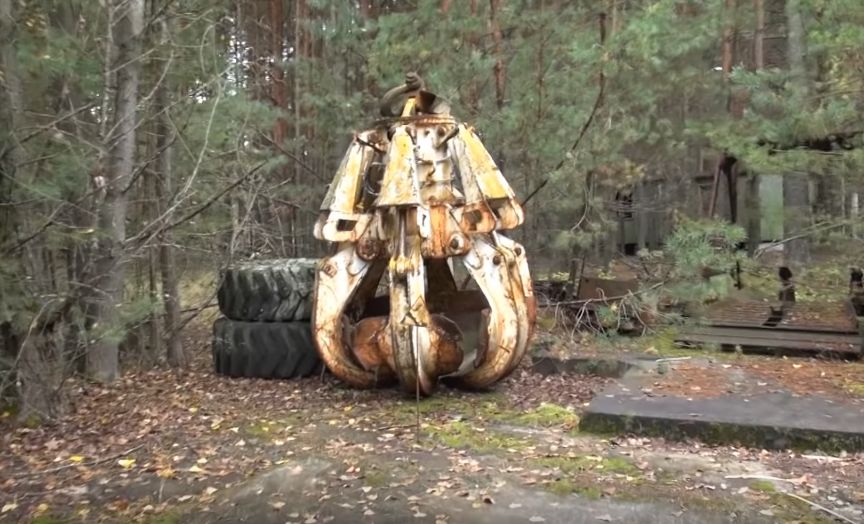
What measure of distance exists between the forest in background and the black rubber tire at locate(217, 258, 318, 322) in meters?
0.60

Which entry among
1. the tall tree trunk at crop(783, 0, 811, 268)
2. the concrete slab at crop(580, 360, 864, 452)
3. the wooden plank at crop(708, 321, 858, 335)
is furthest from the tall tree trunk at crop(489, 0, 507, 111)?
the concrete slab at crop(580, 360, 864, 452)

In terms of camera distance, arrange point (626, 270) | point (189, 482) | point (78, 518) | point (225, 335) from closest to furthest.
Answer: point (78, 518) < point (189, 482) < point (225, 335) < point (626, 270)

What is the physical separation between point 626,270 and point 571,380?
607cm

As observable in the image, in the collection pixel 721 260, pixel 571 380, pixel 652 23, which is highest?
pixel 652 23

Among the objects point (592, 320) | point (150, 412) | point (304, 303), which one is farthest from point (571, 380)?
point (150, 412)

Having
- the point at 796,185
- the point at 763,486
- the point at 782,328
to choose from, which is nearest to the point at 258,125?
the point at 782,328

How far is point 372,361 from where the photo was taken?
6.67m

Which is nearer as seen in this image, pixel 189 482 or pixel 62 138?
pixel 189 482

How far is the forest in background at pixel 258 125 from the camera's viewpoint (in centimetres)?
546

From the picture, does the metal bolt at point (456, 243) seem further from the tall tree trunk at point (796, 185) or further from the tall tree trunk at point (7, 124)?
the tall tree trunk at point (796, 185)

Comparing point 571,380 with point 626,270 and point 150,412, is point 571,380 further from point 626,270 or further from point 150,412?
point 626,270

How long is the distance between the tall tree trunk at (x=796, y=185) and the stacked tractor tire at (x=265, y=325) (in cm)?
532

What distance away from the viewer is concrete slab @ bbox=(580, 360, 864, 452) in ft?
16.1

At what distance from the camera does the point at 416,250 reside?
6.30 metres
